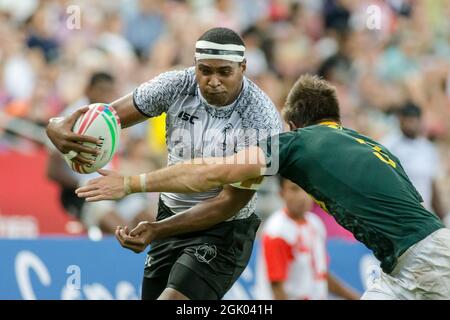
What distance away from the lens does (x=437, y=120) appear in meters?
15.0

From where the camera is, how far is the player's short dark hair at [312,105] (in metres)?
6.89

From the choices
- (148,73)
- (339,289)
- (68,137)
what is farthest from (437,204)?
(68,137)

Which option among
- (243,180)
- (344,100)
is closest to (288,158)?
(243,180)

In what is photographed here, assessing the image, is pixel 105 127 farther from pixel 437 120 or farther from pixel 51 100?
pixel 437 120

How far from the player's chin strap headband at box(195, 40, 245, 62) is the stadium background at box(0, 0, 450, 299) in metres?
3.43

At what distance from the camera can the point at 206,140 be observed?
730 cm

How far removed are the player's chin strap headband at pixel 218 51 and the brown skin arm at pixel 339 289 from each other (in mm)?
4058

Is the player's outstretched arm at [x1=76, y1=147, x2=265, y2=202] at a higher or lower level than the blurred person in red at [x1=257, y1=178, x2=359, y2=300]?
higher

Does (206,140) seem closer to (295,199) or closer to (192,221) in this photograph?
(192,221)

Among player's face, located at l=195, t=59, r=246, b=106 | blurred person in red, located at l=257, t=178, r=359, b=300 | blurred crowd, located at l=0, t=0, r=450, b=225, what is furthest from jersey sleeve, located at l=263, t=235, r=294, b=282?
player's face, located at l=195, t=59, r=246, b=106

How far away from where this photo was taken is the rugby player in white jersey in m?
7.15

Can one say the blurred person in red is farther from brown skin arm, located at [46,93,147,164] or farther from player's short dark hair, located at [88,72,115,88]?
brown skin arm, located at [46,93,147,164]

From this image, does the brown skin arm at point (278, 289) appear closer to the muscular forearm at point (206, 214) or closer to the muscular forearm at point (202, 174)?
the muscular forearm at point (206, 214)
